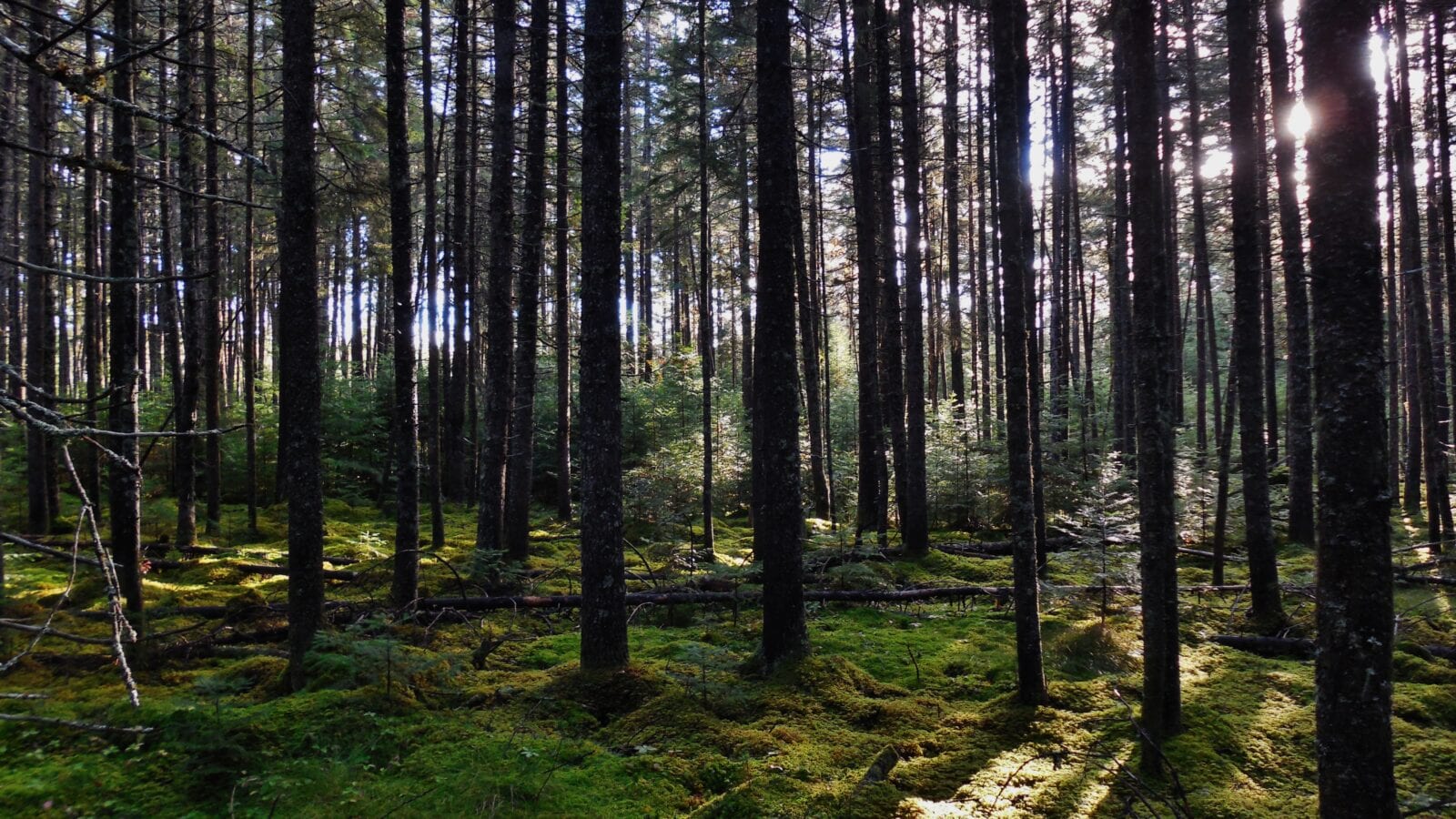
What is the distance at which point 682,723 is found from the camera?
5828 mm

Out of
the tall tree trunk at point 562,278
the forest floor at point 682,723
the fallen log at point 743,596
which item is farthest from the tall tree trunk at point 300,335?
the tall tree trunk at point 562,278

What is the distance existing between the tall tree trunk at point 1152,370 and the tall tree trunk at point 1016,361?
850 millimetres

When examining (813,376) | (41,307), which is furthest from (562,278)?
(41,307)

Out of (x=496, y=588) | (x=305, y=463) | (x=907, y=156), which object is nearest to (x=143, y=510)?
(x=496, y=588)

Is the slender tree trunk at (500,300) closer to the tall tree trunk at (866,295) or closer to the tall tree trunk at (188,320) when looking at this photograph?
the tall tree trunk at (188,320)

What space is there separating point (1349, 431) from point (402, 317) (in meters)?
8.75

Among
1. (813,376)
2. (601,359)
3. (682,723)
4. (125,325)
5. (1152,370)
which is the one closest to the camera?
(1152,370)

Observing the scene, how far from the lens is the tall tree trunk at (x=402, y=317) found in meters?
8.52

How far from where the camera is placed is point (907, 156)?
1343 centimetres

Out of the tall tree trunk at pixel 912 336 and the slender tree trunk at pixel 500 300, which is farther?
the tall tree trunk at pixel 912 336

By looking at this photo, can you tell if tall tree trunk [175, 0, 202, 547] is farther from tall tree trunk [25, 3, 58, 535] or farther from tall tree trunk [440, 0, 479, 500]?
tall tree trunk [440, 0, 479, 500]

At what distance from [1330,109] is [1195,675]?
17.7ft

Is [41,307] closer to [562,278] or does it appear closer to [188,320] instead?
[188,320]

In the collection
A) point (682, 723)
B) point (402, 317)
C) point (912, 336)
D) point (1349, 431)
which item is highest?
point (912, 336)
